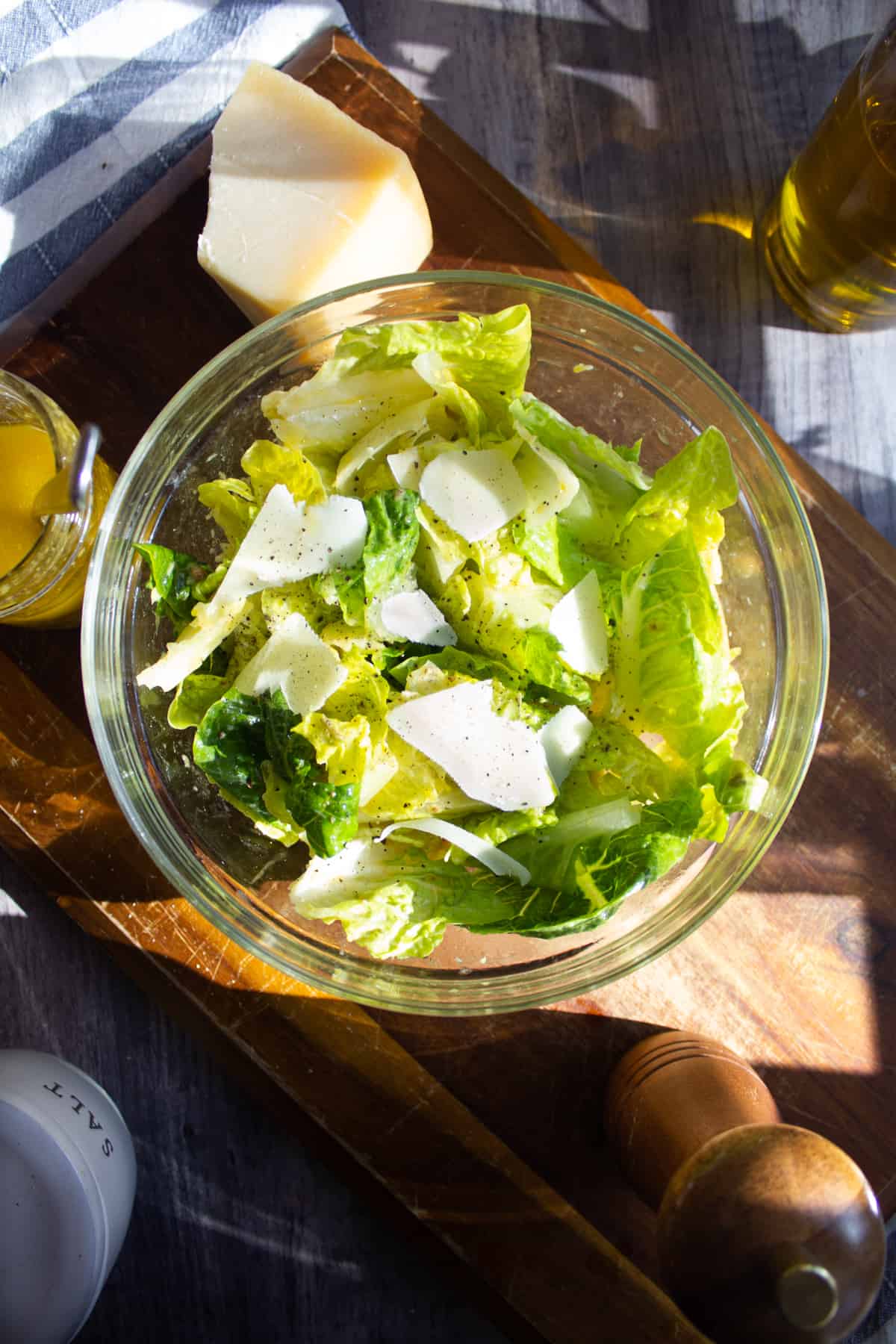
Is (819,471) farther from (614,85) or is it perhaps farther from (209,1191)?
(209,1191)

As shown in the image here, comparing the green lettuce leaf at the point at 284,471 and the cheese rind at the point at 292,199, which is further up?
the cheese rind at the point at 292,199

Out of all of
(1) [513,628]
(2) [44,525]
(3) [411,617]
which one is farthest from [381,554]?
(2) [44,525]

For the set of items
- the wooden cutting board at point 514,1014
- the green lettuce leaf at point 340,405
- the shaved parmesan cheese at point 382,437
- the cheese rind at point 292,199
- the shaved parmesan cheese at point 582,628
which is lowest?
the wooden cutting board at point 514,1014

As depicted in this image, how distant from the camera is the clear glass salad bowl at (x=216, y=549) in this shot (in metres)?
1.51

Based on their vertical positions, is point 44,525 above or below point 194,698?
above

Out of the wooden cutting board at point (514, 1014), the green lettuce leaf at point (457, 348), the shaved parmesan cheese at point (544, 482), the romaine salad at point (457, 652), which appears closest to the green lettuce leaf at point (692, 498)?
the romaine salad at point (457, 652)

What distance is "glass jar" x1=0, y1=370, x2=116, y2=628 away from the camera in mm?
1527

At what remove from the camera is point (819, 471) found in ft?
6.34

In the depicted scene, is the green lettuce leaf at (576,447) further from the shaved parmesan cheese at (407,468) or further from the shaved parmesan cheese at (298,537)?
the shaved parmesan cheese at (298,537)

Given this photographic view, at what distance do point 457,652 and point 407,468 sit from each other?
0.86 ft

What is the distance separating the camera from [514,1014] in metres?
1.66

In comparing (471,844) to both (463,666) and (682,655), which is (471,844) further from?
(682,655)

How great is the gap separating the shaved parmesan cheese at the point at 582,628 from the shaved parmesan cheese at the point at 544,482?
0.11 meters

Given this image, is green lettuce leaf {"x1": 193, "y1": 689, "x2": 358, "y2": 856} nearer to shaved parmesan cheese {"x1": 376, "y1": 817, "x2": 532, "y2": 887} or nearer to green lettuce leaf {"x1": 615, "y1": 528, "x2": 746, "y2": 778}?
shaved parmesan cheese {"x1": 376, "y1": 817, "x2": 532, "y2": 887}
